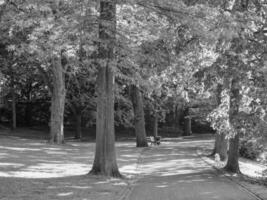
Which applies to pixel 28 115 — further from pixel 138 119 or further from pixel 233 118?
pixel 233 118

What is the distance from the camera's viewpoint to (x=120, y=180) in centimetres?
1856

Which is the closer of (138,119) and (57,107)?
(57,107)

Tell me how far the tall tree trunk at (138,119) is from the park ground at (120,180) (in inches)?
350

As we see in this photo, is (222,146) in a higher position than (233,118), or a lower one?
lower

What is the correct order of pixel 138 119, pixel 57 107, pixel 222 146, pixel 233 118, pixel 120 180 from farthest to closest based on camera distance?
pixel 138 119 → pixel 57 107 → pixel 222 146 → pixel 233 118 → pixel 120 180

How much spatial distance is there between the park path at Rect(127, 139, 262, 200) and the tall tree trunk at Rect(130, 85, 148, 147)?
858 cm

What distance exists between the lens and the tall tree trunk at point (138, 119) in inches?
1465

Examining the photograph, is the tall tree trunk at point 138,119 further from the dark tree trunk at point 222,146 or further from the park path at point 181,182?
the park path at point 181,182

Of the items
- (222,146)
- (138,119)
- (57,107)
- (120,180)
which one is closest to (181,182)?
(120,180)

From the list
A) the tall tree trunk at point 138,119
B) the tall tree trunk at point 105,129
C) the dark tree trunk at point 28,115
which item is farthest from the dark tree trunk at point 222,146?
the dark tree trunk at point 28,115

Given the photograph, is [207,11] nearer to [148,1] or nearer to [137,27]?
[148,1]

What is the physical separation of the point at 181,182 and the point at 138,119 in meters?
19.1

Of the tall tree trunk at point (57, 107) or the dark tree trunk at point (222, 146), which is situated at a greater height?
the tall tree trunk at point (57, 107)

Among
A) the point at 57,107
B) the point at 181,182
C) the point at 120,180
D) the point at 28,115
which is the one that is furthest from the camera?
the point at 28,115
